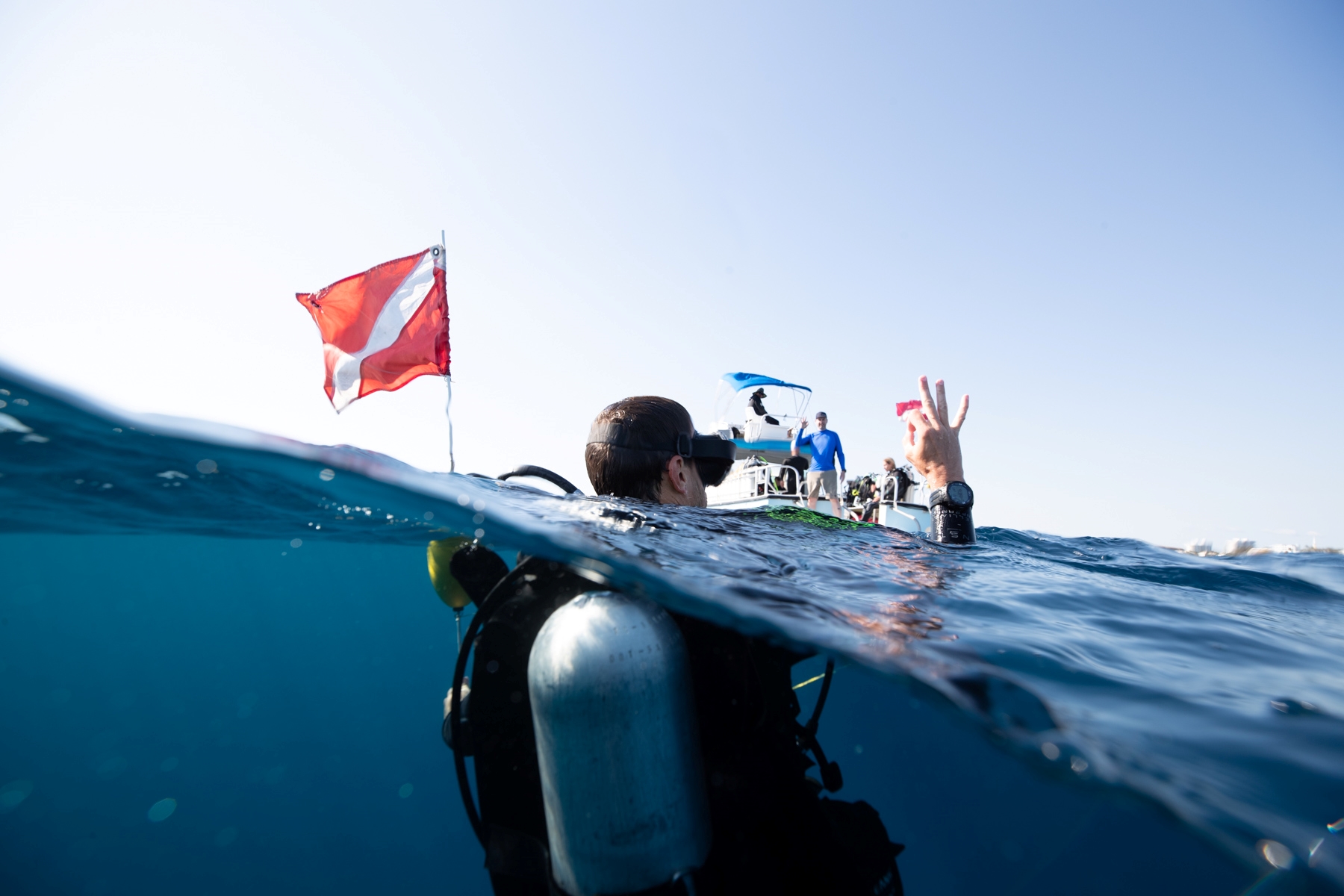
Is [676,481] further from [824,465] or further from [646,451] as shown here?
[824,465]

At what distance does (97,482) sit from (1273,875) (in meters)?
6.76

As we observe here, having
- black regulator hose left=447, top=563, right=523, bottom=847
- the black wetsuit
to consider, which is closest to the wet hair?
the black wetsuit

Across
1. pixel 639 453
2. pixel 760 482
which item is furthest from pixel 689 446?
pixel 760 482

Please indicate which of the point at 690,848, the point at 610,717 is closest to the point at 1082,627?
the point at 690,848

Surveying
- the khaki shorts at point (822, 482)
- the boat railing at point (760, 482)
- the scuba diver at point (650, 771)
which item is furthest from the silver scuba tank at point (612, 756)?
the boat railing at point (760, 482)

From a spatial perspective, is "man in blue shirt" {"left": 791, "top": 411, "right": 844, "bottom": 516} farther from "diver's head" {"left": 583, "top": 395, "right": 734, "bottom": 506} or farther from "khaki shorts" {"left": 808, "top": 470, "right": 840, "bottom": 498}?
"diver's head" {"left": 583, "top": 395, "right": 734, "bottom": 506}

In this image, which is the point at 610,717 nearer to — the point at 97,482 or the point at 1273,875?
the point at 1273,875

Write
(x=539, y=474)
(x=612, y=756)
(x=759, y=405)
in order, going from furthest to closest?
(x=759, y=405) → (x=539, y=474) → (x=612, y=756)

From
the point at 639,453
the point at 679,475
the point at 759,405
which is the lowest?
the point at 679,475

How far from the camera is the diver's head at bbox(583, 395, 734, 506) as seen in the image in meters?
3.16

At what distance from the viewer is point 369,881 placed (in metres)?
16.7

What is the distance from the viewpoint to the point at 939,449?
3.88m

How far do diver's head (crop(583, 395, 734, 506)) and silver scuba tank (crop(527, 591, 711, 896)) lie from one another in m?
1.20

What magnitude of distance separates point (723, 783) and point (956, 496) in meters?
2.53
